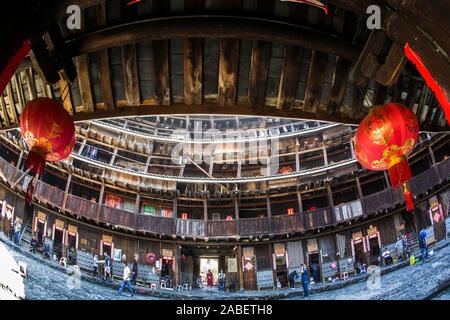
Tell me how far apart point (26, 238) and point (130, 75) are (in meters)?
21.2

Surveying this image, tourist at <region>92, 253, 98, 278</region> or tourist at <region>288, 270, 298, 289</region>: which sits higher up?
tourist at <region>92, 253, 98, 278</region>

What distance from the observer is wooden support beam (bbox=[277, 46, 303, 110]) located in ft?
17.8

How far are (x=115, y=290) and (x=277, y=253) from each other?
941cm

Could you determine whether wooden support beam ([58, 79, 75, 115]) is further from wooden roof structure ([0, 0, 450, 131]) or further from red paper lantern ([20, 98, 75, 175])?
red paper lantern ([20, 98, 75, 175])

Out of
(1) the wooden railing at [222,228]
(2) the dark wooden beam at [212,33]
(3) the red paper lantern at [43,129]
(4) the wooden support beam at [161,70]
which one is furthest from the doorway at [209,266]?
(2) the dark wooden beam at [212,33]

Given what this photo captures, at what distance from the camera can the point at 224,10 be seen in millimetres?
5113

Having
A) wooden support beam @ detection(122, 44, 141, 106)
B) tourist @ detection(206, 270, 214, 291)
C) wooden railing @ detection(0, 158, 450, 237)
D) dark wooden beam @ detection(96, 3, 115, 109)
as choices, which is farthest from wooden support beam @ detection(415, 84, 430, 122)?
tourist @ detection(206, 270, 214, 291)

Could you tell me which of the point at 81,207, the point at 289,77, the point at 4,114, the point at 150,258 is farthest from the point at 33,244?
the point at 289,77

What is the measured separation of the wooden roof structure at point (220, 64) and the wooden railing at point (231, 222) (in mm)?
20476

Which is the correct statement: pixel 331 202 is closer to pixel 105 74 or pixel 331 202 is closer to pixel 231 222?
pixel 231 222

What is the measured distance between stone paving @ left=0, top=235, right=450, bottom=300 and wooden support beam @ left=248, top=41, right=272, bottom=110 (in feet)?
49.6

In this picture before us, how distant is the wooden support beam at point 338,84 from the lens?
5516mm

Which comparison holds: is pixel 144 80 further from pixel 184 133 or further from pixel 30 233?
pixel 184 133
